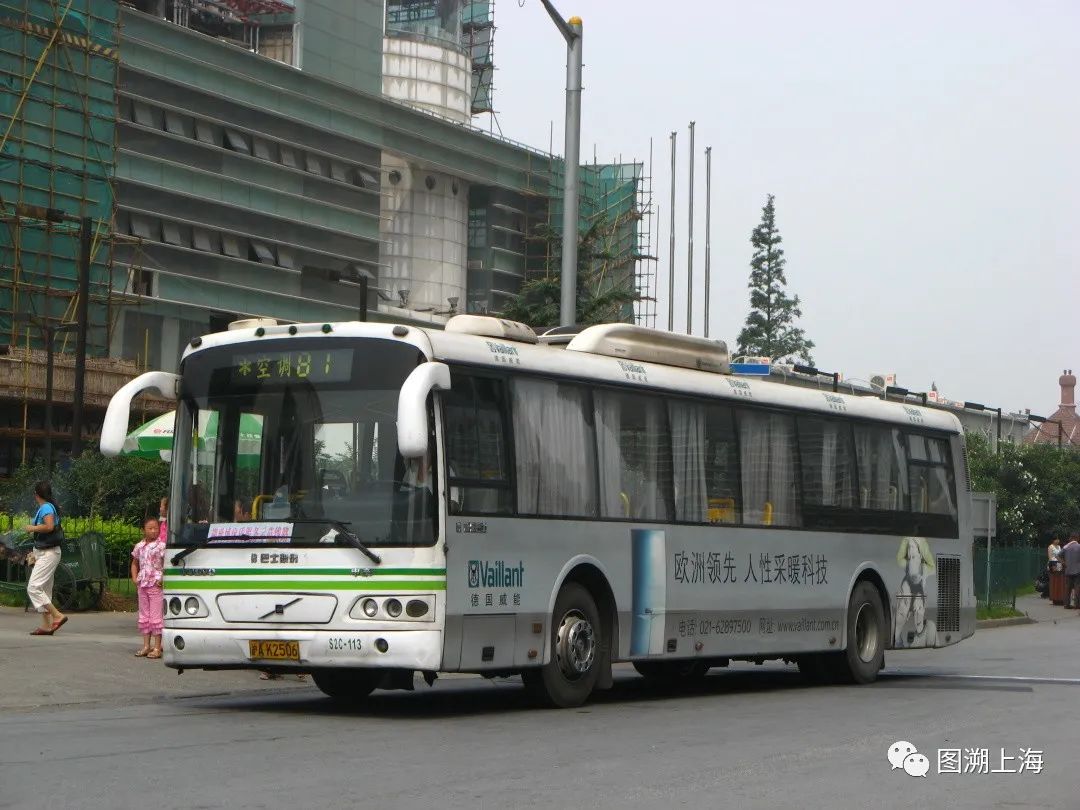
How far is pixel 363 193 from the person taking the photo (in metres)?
95.0

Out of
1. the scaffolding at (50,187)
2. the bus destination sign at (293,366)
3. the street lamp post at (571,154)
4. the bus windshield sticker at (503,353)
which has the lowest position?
the bus destination sign at (293,366)

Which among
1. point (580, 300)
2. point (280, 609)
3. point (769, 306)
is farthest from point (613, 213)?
point (280, 609)

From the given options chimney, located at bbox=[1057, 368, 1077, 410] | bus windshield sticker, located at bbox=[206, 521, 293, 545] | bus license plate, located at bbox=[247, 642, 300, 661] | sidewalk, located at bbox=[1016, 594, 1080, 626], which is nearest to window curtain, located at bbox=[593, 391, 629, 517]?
bus windshield sticker, located at bbox=[206, 521, 293, 545]

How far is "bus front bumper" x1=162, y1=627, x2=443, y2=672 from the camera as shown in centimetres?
1327

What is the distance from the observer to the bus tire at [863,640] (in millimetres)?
19719

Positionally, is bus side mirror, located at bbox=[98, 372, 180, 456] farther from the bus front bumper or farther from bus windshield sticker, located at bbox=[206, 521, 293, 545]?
the bus front bumper

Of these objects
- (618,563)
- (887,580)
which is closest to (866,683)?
(887,580)

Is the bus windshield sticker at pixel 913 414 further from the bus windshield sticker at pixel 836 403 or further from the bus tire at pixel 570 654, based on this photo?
the bus tire at pixel 570 654

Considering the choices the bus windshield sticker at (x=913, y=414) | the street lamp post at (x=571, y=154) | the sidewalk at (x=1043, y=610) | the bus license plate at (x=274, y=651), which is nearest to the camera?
the bus license plate at (x=274, y=651)

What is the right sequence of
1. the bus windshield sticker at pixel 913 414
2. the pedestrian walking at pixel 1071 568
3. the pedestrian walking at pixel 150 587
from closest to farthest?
the pedestrian walking at pixel 150 587, the bus windshield sticker at pixel 913 414, the pedestrian walking at pixel 1071 568

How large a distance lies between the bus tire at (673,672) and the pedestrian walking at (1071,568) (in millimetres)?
26129

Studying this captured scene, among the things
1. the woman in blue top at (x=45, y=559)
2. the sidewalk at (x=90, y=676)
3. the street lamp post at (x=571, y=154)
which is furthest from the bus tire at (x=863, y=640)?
the woman in blue top at (x=45, y=559)

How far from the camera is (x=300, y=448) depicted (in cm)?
1380

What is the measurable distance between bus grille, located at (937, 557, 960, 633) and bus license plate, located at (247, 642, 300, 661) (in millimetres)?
10439
